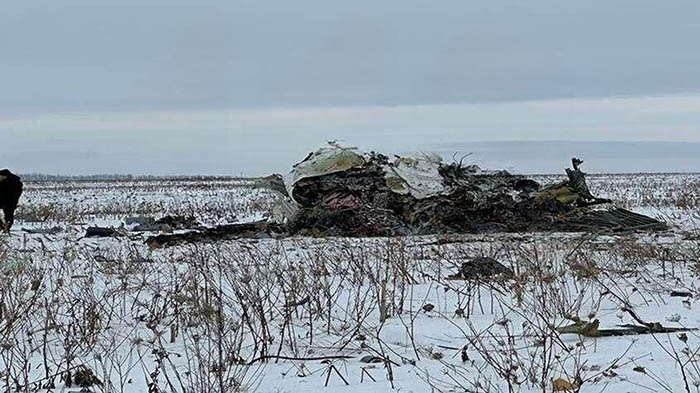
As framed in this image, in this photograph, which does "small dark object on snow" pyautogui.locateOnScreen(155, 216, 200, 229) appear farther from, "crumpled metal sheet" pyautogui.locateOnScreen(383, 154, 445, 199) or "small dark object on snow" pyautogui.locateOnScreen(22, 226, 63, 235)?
"crumpled metal sheet" pyautogui.locateOnScreen(383, 154, 445, 199)

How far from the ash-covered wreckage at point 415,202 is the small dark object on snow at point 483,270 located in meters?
5.69

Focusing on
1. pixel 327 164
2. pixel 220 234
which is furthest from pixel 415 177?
pixel 220 234

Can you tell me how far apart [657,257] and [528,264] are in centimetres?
200

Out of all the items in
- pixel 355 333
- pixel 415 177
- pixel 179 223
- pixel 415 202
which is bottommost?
pixel 179 223

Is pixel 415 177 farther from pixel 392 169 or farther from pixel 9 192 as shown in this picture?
pixel 9 192

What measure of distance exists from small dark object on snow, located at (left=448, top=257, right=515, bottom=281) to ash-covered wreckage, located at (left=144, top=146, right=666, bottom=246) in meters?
5.69

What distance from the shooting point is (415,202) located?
1509cm

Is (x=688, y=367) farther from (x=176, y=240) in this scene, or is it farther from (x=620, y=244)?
(x=176, y=240)

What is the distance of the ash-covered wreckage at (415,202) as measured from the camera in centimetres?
1438

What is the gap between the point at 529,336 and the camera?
521cm

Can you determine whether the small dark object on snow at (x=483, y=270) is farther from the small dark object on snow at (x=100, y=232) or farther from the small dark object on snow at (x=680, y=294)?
the small dark object on snow at (x=100, y=232)

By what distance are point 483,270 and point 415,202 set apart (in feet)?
23.6

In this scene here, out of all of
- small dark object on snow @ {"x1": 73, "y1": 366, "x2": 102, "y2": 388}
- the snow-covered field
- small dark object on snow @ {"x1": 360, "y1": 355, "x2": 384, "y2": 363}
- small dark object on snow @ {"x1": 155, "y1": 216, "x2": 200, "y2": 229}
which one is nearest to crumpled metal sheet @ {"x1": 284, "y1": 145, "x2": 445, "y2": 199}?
small dark object on snow @ {"x1": 155, "y1": 216, "x2": 200, "y2": 229}

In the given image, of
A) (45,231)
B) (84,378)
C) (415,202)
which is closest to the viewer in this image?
(84,378)
